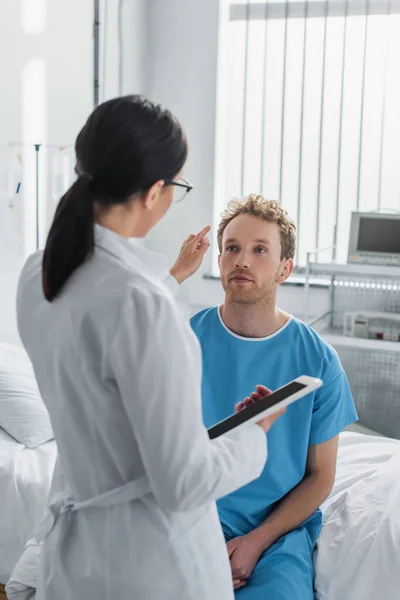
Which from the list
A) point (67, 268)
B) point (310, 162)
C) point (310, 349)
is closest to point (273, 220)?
point (310, 349)

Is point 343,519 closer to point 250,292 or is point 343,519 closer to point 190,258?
point 250,292

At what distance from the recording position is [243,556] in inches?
54.4

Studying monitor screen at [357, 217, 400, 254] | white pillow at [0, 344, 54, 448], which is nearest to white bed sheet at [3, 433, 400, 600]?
white pillow at [0, 344, 54, 448]

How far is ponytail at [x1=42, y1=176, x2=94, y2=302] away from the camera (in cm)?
89

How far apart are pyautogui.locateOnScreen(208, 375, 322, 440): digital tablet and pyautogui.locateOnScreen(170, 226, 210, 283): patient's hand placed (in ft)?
1.59

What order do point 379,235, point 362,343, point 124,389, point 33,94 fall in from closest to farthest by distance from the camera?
point 124,389 → point 33,94 → point 362,343 → point 379,235

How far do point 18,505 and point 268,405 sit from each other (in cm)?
115

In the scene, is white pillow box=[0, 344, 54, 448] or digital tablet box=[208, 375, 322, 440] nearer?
digital tablet box=[208, 375, 322, 440]

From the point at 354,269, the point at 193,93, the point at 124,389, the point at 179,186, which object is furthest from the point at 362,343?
the point at 124,389

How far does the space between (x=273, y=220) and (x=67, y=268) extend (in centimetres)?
77

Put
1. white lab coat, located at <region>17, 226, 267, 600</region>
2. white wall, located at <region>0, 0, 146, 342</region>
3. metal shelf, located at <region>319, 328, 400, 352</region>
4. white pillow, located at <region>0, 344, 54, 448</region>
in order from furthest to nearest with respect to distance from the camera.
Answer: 1. metal shelf, located at <region>319, 328, 400, 352</region>
2. white wall, located at <region>0, 0, 146, 342</region>
3. white pillow, located at <region>0, 344, 54, 448</region>
4. white lab coat, located at <region>17, 226, 267, 600</region>

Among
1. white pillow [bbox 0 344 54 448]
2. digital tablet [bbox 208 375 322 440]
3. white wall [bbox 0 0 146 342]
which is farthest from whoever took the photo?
→ white wall [bbox 0 0 146 342]

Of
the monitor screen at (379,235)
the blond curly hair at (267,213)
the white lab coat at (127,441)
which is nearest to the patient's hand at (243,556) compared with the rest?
the white lab coat at (127,441)

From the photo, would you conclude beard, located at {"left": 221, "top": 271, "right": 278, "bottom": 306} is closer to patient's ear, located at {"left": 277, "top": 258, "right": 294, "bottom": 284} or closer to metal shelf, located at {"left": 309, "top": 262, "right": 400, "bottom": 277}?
patient's ear, located at {"left": 277, "top": 258, "right": 294, "bottom": 284}
